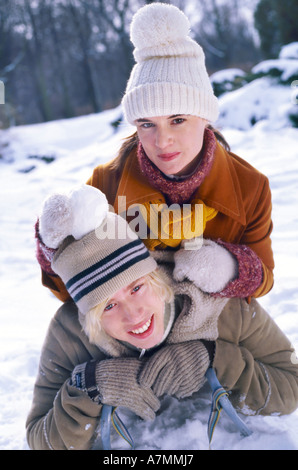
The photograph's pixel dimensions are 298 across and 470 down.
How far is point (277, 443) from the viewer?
1.33 metres

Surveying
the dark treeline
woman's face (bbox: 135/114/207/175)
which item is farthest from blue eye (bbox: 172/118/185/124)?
the dark treeline

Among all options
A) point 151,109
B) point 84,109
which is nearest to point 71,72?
point 84,109

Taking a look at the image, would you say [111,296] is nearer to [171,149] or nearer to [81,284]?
[81,284]

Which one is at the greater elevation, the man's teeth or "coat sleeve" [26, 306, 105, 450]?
the man's teeth

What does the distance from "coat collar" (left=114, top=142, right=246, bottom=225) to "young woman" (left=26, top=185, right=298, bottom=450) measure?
0.24 metres

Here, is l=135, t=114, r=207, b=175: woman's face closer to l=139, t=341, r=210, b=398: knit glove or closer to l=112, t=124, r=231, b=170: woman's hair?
l=112, t=124, r=231, b=170: woman's hair

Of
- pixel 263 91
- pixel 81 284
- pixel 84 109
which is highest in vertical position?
pixel 81 284

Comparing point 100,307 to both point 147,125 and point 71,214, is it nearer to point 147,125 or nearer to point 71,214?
point 71,214

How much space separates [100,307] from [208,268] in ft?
1.36

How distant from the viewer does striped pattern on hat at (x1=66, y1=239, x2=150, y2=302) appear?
1.27 m

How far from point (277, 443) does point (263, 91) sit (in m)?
5.77

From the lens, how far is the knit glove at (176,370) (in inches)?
54.6

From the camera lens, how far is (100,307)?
130 cm
